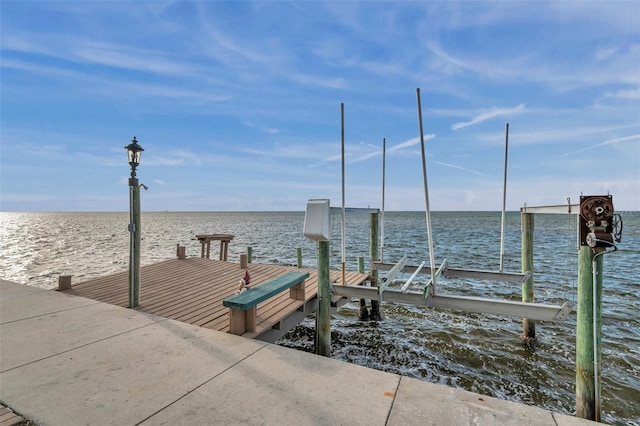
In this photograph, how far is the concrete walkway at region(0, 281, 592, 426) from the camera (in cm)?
248

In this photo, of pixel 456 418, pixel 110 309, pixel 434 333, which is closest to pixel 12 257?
pixel 110 309

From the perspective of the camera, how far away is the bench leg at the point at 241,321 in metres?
4.33

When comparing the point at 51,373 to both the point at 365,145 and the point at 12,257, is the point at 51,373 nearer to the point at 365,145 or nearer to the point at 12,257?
the point at 365,145

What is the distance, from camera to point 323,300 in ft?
16.0

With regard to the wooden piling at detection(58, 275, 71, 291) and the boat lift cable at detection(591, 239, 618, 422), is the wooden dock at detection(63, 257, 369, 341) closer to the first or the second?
the wooden piling at detection(58, 275, 71, 291)

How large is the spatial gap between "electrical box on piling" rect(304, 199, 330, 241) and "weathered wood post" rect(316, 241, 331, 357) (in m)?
0.34

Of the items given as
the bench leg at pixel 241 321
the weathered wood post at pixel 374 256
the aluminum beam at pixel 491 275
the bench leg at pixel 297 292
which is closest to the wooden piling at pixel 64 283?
the bench leg at pixel 241 321

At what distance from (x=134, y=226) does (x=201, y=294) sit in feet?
6.33

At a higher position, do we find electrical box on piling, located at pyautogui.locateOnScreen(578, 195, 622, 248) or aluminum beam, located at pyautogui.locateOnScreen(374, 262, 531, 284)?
electrical box on piling, located at pyautogui.locateOnScreen(578, 195, 622, 248)

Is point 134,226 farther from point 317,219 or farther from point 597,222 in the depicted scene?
point 597,222

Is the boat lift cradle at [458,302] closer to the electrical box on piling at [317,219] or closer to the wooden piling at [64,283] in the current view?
the electrical box on piling at [317,219]

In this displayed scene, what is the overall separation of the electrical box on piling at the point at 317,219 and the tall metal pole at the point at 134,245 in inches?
130

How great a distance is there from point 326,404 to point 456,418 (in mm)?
1052

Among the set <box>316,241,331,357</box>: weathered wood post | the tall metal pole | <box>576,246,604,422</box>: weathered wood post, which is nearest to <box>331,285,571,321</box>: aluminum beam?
<box>316,241,331,357</box>: weathered wood post
